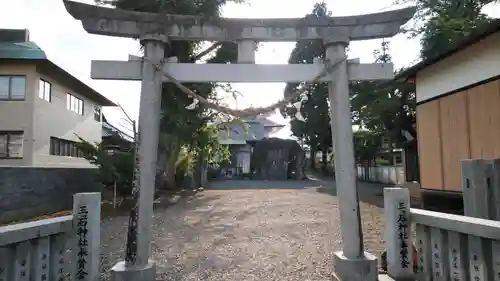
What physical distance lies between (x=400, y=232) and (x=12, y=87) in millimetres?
16184

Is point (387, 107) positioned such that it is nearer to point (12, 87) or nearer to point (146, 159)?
point (146, 159)

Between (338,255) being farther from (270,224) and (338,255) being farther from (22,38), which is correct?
(22,38)

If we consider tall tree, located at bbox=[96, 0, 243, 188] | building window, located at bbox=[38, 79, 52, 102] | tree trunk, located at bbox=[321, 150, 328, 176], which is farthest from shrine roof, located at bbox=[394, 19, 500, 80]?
tree trunk, located at bbox=[321, 150, 328, 176]

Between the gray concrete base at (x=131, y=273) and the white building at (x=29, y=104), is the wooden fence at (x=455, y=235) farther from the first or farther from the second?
the white building at (x=29, y=104)

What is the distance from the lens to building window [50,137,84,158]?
685 inches

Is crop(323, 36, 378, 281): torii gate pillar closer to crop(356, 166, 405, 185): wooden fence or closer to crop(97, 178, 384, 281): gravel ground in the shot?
crop(97, 178, 384, 281): gravel ground

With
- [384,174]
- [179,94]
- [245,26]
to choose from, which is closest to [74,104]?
[179,94]

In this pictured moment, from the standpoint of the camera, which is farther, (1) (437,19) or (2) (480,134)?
(1) (437,19)

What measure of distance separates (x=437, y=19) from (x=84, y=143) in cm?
1408

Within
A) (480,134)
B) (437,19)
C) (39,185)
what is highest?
(437,19)

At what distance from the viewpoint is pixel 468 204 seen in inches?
172

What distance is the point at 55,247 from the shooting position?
362cm

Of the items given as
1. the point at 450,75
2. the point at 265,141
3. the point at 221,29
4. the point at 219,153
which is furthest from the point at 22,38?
the point at 265,141

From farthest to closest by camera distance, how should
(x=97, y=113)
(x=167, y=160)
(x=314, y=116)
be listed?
(x=314, y=116), (x=97, y=113), (x=167, y=160)
